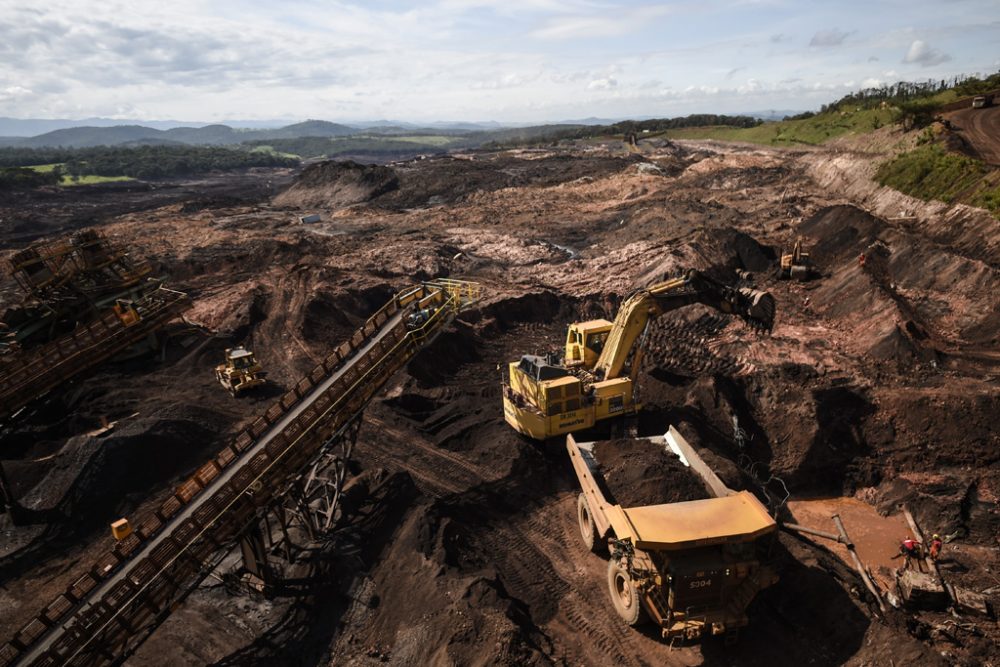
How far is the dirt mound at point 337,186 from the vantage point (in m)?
56.3

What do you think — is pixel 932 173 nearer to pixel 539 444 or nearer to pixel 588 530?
pixel 539 444

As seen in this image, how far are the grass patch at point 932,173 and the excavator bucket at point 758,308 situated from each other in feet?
66.4

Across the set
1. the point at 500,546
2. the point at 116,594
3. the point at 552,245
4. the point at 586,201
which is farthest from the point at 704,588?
the point at 586,201

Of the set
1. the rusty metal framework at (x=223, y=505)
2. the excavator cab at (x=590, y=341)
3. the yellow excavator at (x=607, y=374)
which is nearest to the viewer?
the rusty metal framework at (x=223, y=505)

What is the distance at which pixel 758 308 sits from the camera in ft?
43.0

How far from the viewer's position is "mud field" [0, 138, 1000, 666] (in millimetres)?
10188

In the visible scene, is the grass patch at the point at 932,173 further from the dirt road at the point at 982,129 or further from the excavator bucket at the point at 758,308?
the excavator bucket at the point at 758,308

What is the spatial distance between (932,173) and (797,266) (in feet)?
35.9

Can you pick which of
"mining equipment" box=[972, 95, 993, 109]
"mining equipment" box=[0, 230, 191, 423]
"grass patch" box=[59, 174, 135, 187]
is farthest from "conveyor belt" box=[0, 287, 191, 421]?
"grass patch" box=[59, 174, 135, 187]

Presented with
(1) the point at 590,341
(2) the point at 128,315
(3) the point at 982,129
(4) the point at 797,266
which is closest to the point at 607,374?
(1) the point at 590,341

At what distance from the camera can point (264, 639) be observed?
10.5 metres

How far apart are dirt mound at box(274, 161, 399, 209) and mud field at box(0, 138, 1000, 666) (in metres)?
22.6

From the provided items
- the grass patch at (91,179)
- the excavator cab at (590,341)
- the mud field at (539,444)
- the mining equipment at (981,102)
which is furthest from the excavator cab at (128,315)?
the grass patch at (91,179)

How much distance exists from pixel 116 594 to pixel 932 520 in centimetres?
1711
